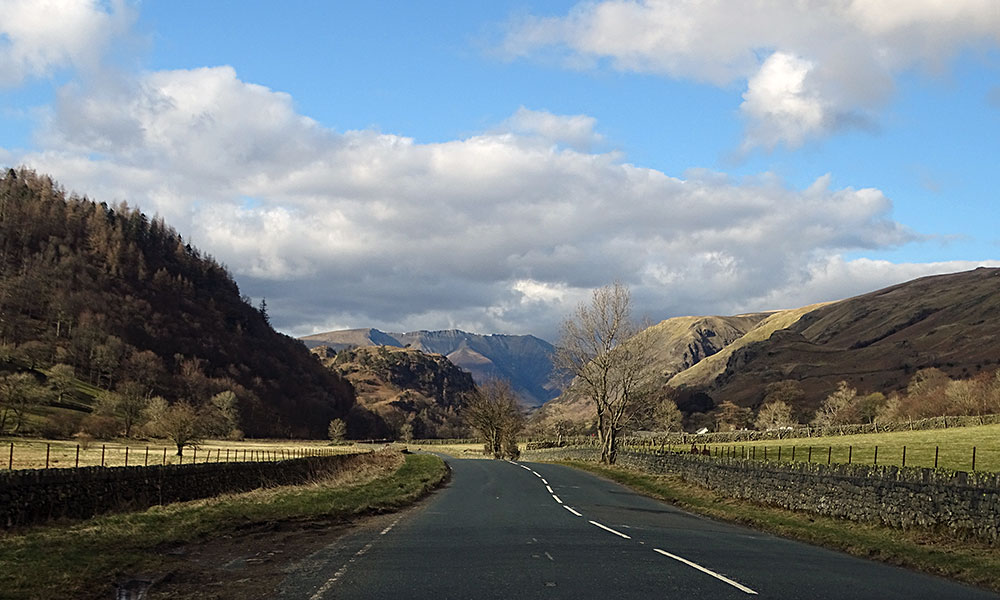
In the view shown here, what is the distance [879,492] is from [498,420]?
287ft

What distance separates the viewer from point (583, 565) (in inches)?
562

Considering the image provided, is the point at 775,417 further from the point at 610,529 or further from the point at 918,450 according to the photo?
the point at 610,529

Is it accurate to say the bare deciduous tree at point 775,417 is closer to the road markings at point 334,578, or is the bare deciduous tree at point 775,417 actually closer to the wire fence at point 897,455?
the wire fence at point 897,455

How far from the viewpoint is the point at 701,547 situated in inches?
695

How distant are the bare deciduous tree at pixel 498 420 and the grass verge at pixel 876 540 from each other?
75.5 m

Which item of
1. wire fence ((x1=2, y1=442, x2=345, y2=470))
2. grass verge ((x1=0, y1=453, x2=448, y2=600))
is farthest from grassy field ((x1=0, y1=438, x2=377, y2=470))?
grass verge ((x1=0, y1=453, x2=448, y2=600))

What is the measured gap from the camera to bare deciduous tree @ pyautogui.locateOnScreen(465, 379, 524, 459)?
108 m

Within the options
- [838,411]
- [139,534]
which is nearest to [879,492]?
[139,534]

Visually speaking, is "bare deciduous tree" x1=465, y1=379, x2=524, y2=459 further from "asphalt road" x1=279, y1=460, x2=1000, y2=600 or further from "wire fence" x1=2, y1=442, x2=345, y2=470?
"asphalt road" x1=279, y1=460, x2=1000, y2=600

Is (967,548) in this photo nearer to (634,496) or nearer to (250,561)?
(250,561)

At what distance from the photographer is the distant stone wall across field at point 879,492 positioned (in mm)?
18906

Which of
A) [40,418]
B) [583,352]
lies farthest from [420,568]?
[40,418]

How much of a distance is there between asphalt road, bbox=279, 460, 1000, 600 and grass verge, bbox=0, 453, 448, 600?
2.69 metres

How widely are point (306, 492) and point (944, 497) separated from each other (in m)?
20.9
